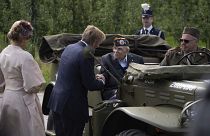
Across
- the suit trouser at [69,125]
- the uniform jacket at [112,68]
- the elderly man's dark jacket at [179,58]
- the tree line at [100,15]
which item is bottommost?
the tree line at [100,15]

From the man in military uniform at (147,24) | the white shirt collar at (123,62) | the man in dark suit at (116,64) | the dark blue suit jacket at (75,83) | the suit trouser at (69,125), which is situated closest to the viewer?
the dark blue suit jacket at (75,83)

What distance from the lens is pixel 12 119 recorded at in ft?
18.6

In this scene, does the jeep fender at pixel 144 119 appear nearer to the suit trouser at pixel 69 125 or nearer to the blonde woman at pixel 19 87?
the suit trouser at pixel 69 125

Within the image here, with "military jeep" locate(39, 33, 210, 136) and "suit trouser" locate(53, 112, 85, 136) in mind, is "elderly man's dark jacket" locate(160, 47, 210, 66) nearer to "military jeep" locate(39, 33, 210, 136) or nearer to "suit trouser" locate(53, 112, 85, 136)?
"military jeep" locate(39, 33, 210, 136)

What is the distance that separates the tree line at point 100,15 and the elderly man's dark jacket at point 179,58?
12391mm

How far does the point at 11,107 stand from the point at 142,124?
1.33 m

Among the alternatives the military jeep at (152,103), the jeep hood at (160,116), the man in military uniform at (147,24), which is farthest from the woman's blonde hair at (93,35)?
the man in military uniform at (147,24)

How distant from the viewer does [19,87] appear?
18.5 ft

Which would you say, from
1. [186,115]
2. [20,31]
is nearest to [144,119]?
[186,115]

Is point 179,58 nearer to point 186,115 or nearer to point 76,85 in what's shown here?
point 76,85

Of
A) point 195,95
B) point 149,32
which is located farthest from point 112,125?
point 149,32

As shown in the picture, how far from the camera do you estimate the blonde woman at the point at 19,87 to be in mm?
5570

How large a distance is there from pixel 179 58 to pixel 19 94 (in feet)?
7.24

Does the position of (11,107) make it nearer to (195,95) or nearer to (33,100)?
(33,100)
